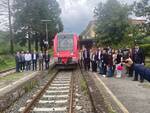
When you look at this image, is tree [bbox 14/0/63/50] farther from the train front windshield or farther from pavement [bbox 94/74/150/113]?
pavement [bbox 94/74/150/113]

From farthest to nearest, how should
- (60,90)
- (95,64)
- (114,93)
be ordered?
1. (95,64)
2. (60,90)
3. (114,93)

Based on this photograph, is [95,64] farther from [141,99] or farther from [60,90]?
[141,99]

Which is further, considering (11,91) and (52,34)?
(52,34)

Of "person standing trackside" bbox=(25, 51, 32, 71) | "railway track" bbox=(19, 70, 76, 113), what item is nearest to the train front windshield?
"person standing trackside" bbox=(25, 51, 32, 71)

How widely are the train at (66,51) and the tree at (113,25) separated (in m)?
23.7

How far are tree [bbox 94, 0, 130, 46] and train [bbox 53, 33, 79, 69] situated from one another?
23.7m

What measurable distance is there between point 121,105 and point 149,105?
87cm

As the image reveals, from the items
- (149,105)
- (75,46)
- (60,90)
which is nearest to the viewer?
(149,105)

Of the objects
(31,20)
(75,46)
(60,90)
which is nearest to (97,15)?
(31,20)

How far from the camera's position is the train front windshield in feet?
105

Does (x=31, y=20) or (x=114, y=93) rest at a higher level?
(x=31, y=20)

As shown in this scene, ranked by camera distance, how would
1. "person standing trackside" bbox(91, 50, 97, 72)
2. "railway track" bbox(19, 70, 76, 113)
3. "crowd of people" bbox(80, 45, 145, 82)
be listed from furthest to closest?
"person standing trackside" bbox(91, 50, 97, 72), "crowd of people" bbox(80, 45, 145, 82), "railway track" bbox(19, 70, 76, 113)

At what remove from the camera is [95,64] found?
1117 inches

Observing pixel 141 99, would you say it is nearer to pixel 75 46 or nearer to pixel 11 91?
pixel 11 91
